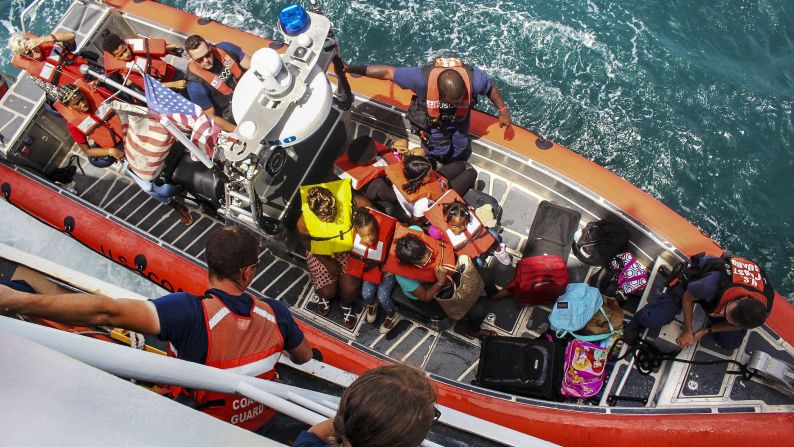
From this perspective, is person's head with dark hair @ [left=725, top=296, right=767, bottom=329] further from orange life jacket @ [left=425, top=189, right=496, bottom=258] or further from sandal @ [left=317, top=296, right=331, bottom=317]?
sandal @ [left=317, top=296, right=331, bottom=317]

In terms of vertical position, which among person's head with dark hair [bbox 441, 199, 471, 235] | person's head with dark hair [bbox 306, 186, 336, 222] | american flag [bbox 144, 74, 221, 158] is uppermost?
american flag [bbox 144, 74, 221, 158]

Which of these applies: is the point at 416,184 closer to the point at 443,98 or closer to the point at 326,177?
the point at 443,98

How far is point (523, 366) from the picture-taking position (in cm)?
333

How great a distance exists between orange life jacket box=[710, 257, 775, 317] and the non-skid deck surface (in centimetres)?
41

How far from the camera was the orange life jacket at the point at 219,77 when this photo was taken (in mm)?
3916

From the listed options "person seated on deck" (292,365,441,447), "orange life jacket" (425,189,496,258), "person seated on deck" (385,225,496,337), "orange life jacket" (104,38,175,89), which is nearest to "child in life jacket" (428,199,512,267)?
"orange life jacket" (425,189,496,258)

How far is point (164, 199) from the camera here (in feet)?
12.8

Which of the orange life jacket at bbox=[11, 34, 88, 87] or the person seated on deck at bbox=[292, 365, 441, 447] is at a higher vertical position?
the orange life jacket at bbox=[11, 34, 88, 87]

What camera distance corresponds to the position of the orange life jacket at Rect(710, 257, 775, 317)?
299 cm

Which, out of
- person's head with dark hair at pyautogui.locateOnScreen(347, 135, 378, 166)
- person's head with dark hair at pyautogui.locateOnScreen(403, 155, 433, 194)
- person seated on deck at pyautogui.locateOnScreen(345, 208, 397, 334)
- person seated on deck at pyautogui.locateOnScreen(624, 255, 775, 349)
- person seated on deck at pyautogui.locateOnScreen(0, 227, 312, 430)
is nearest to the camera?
person seated on deck at pyautogui.locateOnScreen(0, 227, 312, 430)

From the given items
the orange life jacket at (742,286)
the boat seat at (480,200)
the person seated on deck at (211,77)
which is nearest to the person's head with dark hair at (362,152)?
the boat seat at (480,200)

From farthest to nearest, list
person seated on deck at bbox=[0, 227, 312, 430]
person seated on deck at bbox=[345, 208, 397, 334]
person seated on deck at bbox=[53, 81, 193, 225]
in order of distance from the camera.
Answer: person seated on deck at bbox=[53, 81, 193, 225] → person seated on deck at bbox=[345, 208, 397, 334] → person seated on deck at bbox=[0, 227, 312, 430]

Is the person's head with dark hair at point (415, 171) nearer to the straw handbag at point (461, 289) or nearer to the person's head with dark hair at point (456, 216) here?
the person's head with dark hair at point (456, 216)

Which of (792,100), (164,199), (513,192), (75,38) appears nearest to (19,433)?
(164,199)
